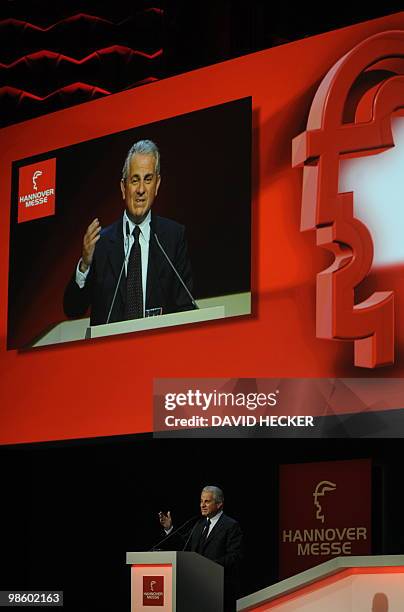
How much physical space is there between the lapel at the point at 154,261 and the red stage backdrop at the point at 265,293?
10.8 inches

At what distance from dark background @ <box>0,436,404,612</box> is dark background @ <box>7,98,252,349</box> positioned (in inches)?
45.9

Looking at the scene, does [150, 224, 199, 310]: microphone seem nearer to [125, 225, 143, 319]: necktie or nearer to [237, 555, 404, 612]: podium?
[125, 225, 143, 319]: necktie

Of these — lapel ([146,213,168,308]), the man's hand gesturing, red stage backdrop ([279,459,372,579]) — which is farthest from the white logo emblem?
red stage backdrop ([279,459,372,579])

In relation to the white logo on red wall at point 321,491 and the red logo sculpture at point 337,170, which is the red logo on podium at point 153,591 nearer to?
the red logo sculpture at point 337,170

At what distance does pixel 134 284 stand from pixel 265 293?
1.11 meters

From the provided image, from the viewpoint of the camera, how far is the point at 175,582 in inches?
229

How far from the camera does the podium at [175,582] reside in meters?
5.84

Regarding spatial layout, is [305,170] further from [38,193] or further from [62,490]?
[62,490]

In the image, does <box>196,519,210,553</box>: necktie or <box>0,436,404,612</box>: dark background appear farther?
<box>0,436,404,612</box>: dark background

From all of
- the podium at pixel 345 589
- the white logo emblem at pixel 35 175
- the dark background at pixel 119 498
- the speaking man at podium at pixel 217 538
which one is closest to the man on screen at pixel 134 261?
the white logo emblem at pixel 35 175

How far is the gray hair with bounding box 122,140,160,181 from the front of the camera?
8.16 meters

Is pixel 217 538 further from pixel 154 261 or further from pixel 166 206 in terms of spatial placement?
pixel 166 206

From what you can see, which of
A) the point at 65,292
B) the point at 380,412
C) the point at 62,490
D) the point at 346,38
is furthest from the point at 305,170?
the point at 62,490

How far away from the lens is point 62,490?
31.5 ft
